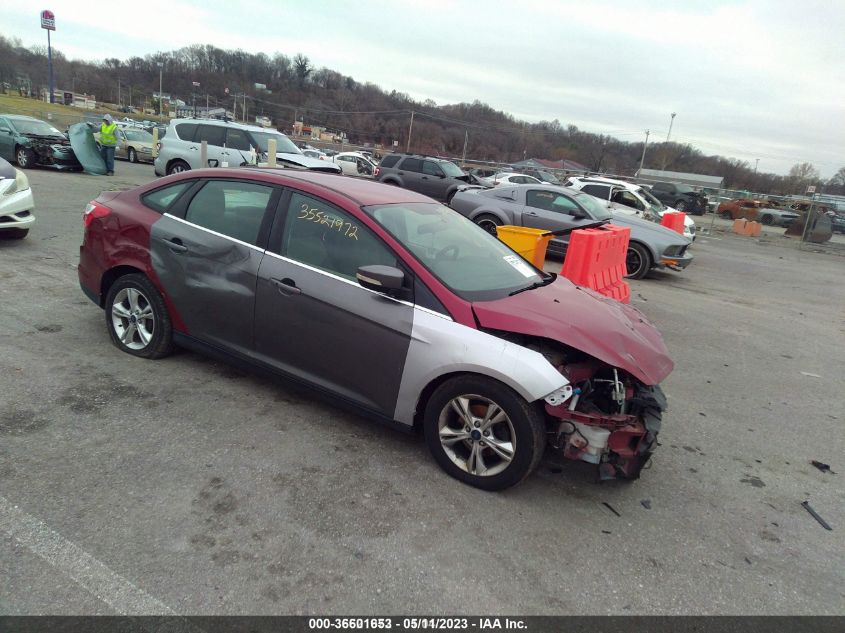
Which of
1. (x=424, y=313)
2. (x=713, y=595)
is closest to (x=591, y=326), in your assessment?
(x=424, y=313)

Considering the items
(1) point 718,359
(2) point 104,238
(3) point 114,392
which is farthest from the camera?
(1) point 718,359

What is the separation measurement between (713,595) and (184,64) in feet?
383

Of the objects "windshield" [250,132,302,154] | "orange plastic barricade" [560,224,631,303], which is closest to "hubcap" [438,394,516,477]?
"orange plastic barricade" [560,224,631,303]

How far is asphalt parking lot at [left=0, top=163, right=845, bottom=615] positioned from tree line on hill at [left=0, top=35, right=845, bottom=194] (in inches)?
3100

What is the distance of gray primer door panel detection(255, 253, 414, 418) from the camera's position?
3393 millimetres

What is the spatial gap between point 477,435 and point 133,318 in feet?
9.90

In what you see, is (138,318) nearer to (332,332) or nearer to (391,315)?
(332,332)

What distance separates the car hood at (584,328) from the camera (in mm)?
3191

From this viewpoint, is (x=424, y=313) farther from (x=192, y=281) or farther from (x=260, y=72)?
(x=260, y=72)

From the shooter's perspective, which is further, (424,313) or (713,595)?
(424,313)

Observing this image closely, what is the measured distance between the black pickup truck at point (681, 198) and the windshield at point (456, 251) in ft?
108

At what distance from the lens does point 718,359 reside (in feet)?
20.8

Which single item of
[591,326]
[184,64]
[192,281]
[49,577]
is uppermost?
[184,64]

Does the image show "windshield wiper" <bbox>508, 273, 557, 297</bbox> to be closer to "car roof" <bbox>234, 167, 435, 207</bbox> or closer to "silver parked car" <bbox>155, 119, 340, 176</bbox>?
"car roof" <bbox>234, 167, 435, 207</bbox>
